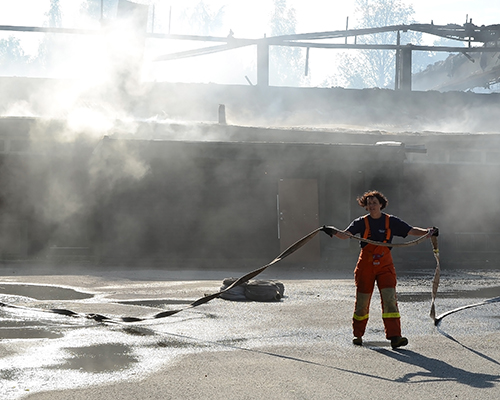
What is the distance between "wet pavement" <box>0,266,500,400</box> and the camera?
5.14 meters

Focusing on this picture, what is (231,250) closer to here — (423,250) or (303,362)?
(423,250)

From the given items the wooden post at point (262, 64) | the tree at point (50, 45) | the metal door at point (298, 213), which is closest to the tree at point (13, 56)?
the tree at point (50, 45)

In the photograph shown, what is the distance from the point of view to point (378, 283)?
6.98 meters

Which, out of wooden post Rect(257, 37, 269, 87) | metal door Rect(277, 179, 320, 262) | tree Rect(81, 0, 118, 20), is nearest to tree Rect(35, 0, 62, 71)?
tree Rect(81, 0, 118, 20)

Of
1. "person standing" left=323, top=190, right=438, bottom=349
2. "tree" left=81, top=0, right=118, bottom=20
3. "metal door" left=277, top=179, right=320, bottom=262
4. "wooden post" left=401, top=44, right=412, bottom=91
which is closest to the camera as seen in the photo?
"person standing" left=323, top=190, right=438, bottom=349

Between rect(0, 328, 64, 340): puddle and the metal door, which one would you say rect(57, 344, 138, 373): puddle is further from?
the metal door

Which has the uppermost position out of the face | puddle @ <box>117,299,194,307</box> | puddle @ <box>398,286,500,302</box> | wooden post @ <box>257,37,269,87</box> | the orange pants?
wooden post @ <box>257,37,269,87</box>

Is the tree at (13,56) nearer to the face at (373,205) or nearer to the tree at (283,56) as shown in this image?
the tree at (283,56)

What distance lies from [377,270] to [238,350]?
1.62 m

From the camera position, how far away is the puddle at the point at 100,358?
5.72 meters

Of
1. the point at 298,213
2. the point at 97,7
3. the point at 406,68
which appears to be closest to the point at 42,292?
the point at 298,213

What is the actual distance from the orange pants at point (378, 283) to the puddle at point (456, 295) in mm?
3835

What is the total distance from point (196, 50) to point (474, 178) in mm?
21388

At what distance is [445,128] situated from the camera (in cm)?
3456
